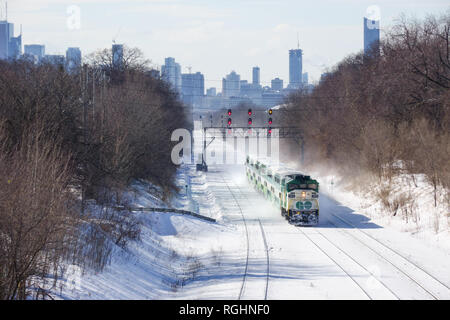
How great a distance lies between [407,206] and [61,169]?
20.6 meters

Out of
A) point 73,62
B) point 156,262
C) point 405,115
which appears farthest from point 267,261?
point 73,62

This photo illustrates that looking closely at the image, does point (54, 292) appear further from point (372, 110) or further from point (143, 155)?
point (372, 110)

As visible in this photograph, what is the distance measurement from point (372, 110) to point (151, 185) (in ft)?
63.2

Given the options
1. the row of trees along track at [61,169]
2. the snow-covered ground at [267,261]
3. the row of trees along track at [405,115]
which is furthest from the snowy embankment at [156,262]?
the row of trees along track at [405,115]

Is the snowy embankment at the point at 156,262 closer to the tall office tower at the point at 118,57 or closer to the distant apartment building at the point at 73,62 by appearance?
the distant apartment building at the point at 73,62

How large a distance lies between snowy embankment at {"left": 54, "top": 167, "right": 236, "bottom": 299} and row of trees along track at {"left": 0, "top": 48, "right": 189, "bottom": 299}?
1.87 ft

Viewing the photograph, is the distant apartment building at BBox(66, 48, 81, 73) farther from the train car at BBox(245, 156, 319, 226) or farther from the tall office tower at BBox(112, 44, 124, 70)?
the train car at BBox(245, 156, 319, 226)

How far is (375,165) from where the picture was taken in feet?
130

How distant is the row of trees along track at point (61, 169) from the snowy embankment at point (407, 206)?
1386 cm

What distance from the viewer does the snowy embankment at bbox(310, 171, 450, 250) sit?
27.9 metres

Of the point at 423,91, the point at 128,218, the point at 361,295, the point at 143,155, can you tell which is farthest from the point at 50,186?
the point at 423,91

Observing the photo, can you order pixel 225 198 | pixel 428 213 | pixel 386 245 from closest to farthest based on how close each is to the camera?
pixel 386 245, pixel 428 213, pixel 225 198

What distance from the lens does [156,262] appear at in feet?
73.0

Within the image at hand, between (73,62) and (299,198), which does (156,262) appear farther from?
(73,62)
